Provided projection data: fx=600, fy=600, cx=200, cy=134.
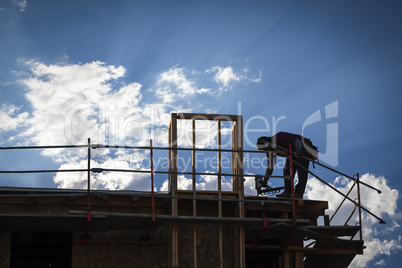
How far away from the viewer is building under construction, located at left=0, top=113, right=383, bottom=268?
1248 centimetres

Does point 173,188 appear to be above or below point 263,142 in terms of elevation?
below

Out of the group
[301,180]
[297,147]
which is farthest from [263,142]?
[301,180]

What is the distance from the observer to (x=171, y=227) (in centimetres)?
1283

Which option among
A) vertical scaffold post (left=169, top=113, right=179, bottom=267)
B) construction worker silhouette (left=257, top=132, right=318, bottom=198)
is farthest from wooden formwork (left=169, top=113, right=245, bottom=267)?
construction worker silhouette (left=257, top=132, right=318, bottom=198)

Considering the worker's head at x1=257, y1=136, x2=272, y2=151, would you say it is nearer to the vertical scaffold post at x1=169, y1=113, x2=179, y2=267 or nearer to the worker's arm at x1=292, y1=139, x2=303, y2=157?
the worker's arm at x1=292, y1=139, x2=303, y2=157

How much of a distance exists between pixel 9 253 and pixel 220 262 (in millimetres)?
4457

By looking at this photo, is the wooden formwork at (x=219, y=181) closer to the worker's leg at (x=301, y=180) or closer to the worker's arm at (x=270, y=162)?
the worker's arm at (x=270, y=162)

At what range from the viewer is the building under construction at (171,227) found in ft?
41.0

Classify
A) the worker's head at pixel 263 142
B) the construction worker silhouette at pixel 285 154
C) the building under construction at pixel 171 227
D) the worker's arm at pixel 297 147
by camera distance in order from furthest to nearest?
the worker's head at pixel 263 142, the worker's arm at pixel 297 147, the construction worker silhouette at pixel 285 154, the building under construction at pixel 171 227

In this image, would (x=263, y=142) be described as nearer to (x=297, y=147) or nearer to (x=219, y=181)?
(x=297, y=147)

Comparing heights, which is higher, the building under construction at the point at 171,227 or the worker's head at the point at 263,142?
the worker's head at the point at 263,142

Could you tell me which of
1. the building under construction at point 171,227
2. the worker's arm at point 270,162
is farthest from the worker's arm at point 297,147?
the building under construction at point 171,227

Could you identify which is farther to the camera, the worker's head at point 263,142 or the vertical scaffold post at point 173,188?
the worker's head at point 263,142

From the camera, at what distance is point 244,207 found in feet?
44.3
